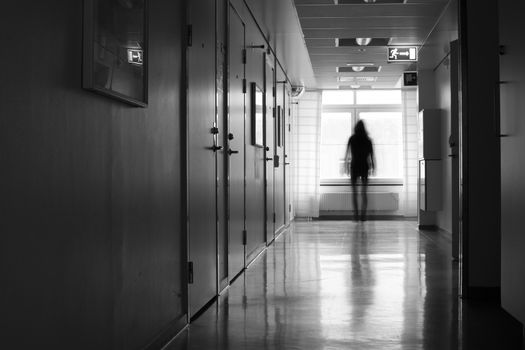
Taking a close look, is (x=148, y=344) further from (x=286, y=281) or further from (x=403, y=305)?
(x=286, y=281)

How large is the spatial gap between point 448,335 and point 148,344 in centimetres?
160

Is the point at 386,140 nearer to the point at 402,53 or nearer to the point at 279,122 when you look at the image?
the point at 279,122

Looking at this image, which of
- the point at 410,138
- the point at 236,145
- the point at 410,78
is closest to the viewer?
the point at 236,145

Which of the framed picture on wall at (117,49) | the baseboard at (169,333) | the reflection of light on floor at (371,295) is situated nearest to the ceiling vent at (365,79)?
the reflection of light on floor at (371,295)

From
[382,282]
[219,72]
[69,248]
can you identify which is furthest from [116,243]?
[382,282]

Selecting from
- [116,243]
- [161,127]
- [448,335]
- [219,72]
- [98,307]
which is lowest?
[448,335]

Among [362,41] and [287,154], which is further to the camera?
[287,154]

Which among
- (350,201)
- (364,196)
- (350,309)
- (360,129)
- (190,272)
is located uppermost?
(360,129)

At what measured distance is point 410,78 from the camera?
11.2 m

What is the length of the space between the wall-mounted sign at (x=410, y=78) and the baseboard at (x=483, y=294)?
704 centimetres

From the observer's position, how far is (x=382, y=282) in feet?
17.5

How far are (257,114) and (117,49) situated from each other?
464 centimetres

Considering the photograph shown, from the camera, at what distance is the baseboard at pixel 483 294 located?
4617 mm

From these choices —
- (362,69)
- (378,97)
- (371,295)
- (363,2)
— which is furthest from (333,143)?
(371,295)
